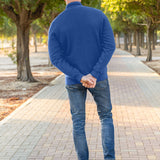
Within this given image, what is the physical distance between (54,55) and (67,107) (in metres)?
4.22

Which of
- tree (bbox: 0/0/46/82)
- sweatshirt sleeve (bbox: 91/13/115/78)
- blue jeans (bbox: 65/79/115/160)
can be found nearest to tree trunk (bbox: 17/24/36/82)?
tree (bbox: 0/0/46/82)

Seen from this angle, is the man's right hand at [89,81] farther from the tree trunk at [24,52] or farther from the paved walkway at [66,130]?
the tree trunk at [24,52]

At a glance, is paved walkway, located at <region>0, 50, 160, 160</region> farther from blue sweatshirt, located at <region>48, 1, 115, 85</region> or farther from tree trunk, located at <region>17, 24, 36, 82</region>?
tree trunk, located at <region>17, 24, 36, 82</region>

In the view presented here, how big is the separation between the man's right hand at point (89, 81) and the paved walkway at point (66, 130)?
122cm

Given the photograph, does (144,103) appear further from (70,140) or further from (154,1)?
(154,1)

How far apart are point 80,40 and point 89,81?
0.42 m

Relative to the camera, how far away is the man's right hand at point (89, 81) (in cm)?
326

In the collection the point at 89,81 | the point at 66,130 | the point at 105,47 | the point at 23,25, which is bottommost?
the point at 66,130

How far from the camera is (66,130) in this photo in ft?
17.9

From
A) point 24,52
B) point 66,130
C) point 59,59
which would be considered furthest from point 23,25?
point 59,59

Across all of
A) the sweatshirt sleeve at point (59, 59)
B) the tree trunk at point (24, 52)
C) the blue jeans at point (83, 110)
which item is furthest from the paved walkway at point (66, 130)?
the tree trunk at point (24, 52)

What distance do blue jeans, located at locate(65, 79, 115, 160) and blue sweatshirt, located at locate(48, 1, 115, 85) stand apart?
14 cm

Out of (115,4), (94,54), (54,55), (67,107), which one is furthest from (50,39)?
(115,4)

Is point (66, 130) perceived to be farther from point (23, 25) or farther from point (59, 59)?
point (23, 25)
